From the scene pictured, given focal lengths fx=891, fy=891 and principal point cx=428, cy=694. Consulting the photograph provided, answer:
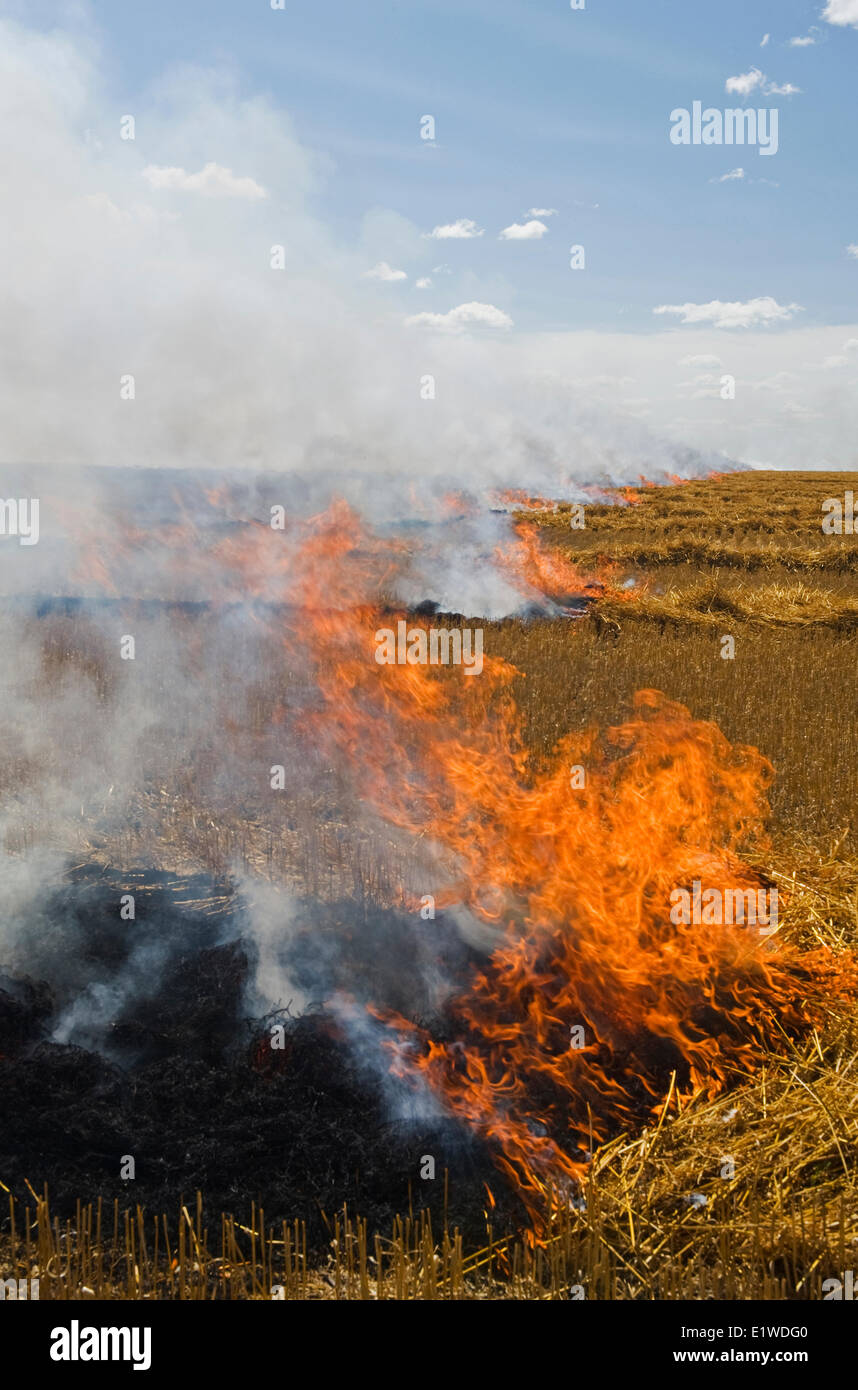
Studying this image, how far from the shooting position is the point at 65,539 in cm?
1828

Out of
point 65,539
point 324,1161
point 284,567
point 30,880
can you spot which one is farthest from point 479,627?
point 324,1161

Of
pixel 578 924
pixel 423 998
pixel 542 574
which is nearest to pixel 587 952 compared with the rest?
pixel 578 924

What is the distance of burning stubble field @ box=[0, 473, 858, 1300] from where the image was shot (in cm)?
434

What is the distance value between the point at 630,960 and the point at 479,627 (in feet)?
38.3

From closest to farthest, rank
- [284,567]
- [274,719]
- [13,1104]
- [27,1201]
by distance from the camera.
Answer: [27,1201] → [13,1104] → [274,719] → [284,567]

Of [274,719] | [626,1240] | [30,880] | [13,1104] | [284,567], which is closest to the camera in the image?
[626,1240]

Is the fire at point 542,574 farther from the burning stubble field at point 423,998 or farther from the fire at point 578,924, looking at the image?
the fire at point 578,924

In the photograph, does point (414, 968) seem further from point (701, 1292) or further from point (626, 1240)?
point (701, 1292)

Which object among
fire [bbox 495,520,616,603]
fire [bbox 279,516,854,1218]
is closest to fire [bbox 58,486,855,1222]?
fire [bbox 279,516,854,1218]

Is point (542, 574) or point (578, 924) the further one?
point (542, 574)

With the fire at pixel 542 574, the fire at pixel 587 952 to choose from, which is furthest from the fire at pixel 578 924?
the fire at pixel 542 574

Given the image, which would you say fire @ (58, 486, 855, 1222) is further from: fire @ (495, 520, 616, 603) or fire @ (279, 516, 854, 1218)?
fire @ (495, 520, 616, 603)

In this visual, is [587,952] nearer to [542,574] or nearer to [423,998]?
[423,998]

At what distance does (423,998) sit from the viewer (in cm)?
594
